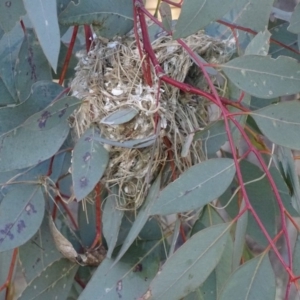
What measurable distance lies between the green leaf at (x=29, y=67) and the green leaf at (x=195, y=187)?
285mm

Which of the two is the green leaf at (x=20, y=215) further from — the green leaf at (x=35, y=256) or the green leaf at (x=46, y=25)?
the green leaf at (x=46, y=25)

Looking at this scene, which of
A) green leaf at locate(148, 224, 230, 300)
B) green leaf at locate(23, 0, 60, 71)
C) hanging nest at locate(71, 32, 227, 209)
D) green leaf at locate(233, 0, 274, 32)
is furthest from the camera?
green leaf at locate(233, 0, 274, 32)

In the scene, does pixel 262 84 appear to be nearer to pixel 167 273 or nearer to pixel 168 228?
pixel 167 273

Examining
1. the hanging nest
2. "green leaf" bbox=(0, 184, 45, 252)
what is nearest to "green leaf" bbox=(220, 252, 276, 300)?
the hanging nest

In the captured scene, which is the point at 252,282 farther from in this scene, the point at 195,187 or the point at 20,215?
the point at 20,215

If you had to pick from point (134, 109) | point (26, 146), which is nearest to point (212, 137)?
point (134, 109)

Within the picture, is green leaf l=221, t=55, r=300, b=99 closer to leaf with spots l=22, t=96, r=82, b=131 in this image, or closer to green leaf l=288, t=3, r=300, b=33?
green leaf l=288, t=3, r=300, b=33

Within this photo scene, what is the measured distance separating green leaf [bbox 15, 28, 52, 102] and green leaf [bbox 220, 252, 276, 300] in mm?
378

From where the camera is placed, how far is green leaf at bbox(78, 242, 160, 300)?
2.49 ft

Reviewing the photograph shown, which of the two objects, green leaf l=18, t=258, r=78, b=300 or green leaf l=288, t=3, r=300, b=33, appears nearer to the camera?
green leaf l=288, t=3, r=300, b=33

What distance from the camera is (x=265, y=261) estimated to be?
2.04 ft

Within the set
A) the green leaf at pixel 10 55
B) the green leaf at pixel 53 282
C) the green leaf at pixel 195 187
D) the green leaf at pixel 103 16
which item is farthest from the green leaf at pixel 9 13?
the green leaf at pixel 53 282

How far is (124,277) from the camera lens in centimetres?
79

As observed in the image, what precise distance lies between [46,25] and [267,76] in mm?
268
